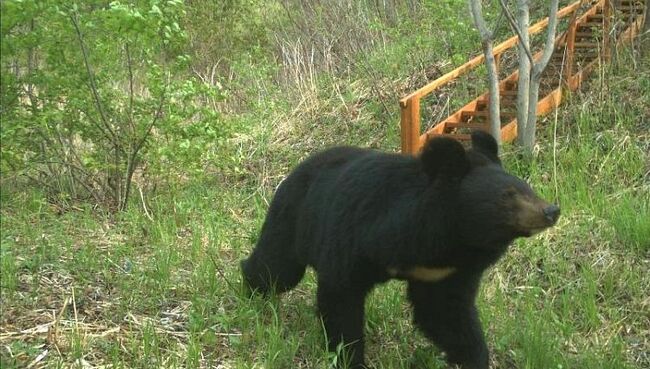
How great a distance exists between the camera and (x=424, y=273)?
12.4 feet

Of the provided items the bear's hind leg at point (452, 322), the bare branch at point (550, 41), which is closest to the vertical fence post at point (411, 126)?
the bare branch at point (550, 41)

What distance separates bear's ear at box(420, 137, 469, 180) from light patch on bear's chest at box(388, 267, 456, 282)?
463mm

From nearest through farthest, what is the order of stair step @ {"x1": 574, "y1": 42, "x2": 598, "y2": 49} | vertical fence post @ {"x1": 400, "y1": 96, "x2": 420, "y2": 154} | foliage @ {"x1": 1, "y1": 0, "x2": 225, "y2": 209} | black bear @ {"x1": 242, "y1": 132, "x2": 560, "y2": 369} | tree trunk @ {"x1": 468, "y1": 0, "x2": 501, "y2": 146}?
1. black bear @ {"x1": 242, "y1": 132, "x2": 560, "y2": 369}
2. foliage @ {"x1": 1, "y1": 0, "x2": 225, "y2": 209}
3. tree trunk @ {"x1": 468, "y1": 0, "x2": 501, "y2": 146}
4. vertical fence post @ {"x1": 400, "y1": 96, "x2": 420, "y2": 154}
5. stair step @ {"x1": 574, "y1": 42, "x2": 598, "y2": 49}

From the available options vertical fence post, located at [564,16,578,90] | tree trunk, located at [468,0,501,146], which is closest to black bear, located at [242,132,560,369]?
tree trunk, located at [468,0,501,146]

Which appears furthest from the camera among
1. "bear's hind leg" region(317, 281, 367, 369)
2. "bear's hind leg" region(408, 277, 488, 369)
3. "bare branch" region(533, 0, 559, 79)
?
"bare branch" region(533, 0, 559, 79)

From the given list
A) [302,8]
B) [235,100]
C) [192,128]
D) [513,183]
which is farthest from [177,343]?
[302,8]

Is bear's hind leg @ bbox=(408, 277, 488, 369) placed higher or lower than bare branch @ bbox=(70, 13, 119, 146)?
lower

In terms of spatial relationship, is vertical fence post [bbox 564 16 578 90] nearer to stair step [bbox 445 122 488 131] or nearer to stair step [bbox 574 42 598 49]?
stair step [bbox 574 42 598 49]

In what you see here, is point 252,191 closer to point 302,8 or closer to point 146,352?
point 146,352

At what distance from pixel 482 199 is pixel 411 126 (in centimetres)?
417

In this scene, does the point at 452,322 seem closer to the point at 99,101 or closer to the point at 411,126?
the point at 99,101

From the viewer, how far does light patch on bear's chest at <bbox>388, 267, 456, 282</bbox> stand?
3.73m

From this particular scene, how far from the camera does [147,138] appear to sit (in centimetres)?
623

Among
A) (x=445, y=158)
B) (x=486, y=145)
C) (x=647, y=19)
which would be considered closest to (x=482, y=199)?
(x=445, y=158)
